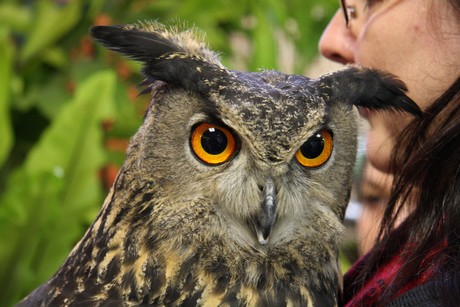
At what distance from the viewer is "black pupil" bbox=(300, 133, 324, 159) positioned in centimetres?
118

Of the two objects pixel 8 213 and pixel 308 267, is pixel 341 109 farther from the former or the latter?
pixel 8 213

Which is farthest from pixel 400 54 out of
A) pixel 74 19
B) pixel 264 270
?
pixel 74 19

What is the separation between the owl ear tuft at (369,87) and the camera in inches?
47.3

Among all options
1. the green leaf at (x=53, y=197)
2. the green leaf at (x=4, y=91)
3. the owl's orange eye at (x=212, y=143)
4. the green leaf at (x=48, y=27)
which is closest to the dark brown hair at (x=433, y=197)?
the owl's orange eye at (x=212, y=143)

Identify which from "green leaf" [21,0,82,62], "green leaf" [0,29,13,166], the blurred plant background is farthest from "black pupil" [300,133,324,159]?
"green leaf" [21,0,82,62]

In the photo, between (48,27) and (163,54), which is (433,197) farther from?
(48,27)

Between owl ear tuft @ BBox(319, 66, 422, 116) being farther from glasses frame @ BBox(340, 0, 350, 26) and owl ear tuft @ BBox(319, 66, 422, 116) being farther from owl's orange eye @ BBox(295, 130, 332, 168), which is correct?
glasses frame @ BBox(340, 0, 350, 26)

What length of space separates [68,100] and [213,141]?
85.2 inches

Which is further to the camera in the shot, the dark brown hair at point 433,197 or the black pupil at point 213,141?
the black pupil at point 213,141

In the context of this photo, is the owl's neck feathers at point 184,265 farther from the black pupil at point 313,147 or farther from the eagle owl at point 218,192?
the black pupil at point 313,147

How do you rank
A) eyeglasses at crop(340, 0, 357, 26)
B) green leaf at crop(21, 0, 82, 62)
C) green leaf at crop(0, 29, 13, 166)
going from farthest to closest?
green leaf at crop(21, 0, 82, 62) < green leaf at crop(0, 29, 13, 166) < eyeglasses at crop(340, 0, 357, 26)

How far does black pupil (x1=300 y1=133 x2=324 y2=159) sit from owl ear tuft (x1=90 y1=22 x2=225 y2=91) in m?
0.19

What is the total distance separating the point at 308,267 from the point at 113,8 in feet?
8.79

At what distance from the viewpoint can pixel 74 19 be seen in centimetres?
313
